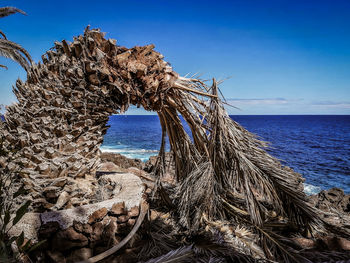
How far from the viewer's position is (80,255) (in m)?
2.20

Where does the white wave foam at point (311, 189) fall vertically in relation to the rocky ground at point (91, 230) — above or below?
below

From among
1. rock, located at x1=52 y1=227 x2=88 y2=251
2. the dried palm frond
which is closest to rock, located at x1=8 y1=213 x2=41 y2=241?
rock, located at x1=52 y1=227 x2=88 y2=251

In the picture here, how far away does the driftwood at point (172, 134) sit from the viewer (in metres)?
2.51

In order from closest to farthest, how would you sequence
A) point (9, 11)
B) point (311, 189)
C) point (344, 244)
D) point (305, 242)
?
point (344, 244) → point (305, 242) → point (9, 11) → point (311, 189)

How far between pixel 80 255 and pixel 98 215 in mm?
392

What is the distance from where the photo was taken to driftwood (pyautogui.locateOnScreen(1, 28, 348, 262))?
8.24ft

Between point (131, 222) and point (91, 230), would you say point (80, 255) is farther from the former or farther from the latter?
point (131, 222)

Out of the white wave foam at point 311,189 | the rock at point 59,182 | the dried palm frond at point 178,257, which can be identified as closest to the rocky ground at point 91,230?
the rock at point 59,182

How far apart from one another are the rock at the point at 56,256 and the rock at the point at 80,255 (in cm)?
6

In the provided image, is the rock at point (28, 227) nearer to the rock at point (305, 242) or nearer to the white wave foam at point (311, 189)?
the rock at point (305, 242)

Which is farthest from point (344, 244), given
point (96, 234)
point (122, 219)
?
point (96, 234)

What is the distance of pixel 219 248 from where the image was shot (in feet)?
8.25

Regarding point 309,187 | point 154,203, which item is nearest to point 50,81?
point 154,203

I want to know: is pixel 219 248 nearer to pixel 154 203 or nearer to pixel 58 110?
pixel 154 203
